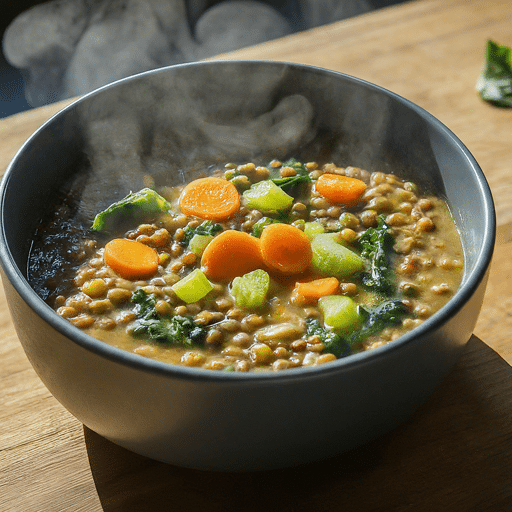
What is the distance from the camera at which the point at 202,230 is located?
200 cm

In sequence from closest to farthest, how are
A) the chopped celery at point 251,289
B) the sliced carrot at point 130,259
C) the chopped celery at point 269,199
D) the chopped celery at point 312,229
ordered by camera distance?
1. the chopped celery at point 251,289
2. the sliced carrot at point 130,259
3. the chopped celery at point 312,229
4. the chopped celery at point 269,199

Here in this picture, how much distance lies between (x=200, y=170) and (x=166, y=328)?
31.6 inches

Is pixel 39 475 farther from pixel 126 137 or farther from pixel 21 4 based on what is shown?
pixel 21 4

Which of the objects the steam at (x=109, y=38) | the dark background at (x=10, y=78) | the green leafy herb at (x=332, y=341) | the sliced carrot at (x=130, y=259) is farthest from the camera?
the steam at (x=109, y=38)

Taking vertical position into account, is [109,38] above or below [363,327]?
below

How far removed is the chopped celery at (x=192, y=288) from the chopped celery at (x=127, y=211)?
37 centimetres

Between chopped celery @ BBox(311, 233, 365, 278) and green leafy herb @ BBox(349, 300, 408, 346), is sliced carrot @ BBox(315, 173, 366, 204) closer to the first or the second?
chopped celery @ BBox(311, 233, 365, 278)

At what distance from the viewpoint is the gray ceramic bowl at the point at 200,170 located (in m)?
1.22

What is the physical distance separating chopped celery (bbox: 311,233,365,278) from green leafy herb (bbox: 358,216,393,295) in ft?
0.11

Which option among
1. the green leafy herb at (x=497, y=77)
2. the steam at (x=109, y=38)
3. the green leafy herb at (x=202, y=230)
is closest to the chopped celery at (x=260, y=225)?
the green leafy herb at (x=202, y=230)

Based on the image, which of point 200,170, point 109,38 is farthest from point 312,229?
point 109,38

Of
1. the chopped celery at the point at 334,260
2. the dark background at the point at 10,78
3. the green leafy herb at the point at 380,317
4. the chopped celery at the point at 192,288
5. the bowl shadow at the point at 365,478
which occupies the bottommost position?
the dark background at the point at 10,78

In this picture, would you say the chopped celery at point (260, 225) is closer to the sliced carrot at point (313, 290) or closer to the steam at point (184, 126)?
the sliced carrot at point (313, 290)

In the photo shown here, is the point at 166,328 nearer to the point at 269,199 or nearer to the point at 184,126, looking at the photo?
the point at 269,199
